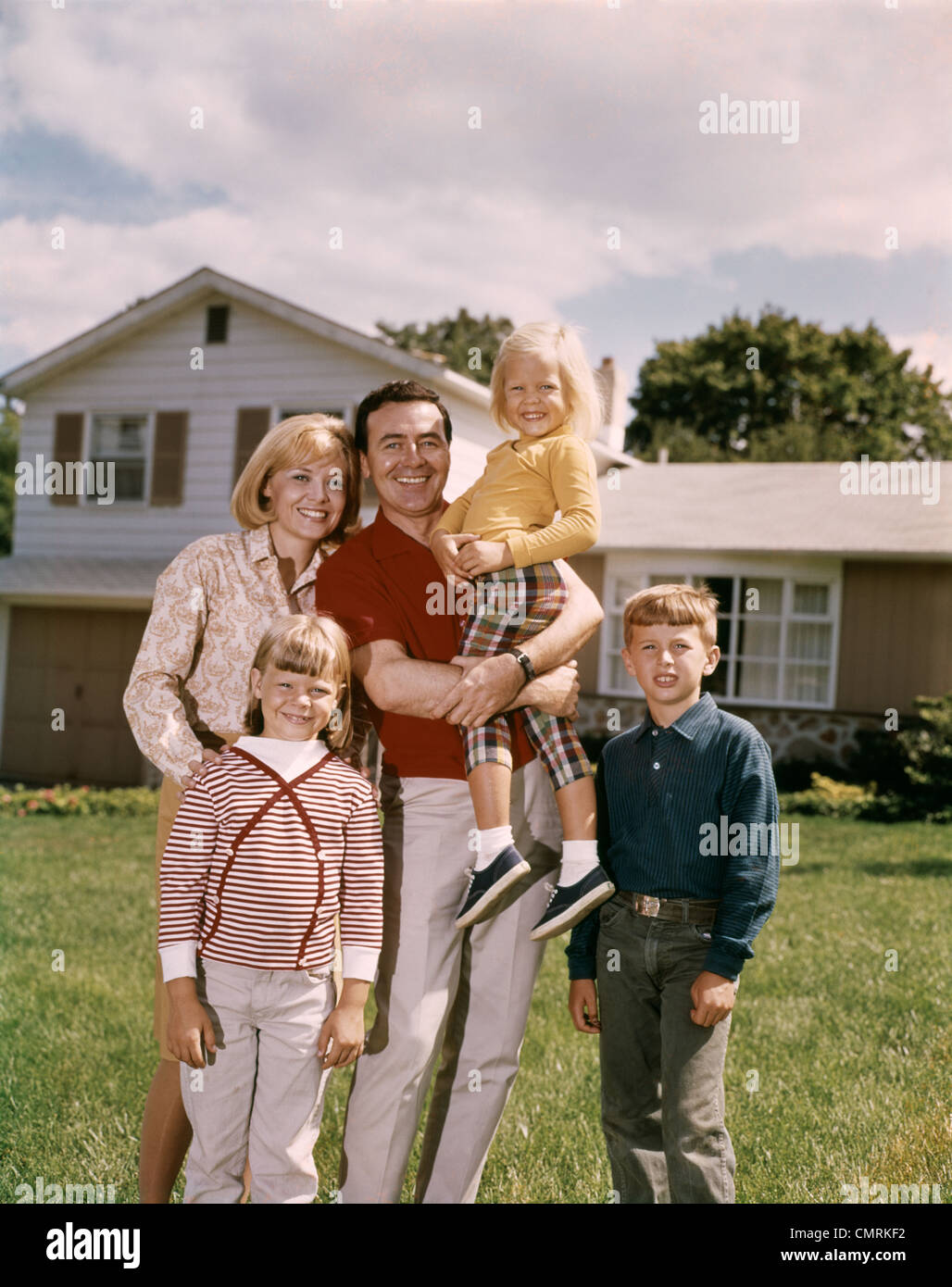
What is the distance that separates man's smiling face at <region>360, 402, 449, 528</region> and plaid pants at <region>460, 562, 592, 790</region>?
0.31 metres

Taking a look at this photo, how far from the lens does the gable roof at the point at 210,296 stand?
13281 millimetres

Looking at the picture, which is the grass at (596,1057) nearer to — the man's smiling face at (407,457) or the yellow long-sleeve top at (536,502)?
the yellow long-sleeve top at (536,502)

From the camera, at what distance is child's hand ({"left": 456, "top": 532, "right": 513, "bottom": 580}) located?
2.90 m

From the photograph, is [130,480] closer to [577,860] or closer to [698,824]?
[577,860]

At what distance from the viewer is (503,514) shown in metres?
3.08

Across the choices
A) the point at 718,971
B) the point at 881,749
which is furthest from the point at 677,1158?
the point at 881,749

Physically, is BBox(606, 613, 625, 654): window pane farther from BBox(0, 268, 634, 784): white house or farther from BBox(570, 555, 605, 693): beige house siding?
BBox(0, 268, 634, 784): white house

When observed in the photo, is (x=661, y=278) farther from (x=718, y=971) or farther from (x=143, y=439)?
(x=718, y=971)

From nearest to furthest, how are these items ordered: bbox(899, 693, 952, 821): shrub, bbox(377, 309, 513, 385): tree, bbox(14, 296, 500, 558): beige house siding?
1. bbox(899, 693, 952, 821): shrub
2. bbox(14, 296, 500, 558): beige house siding
3. bbox(377, 309, 513, 385): tree

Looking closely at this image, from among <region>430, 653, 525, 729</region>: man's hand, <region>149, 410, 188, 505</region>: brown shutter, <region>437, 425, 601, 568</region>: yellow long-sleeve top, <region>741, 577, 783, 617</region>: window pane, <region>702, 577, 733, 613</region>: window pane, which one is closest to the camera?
<region>430, 653, 525, 729</region>: man's hand

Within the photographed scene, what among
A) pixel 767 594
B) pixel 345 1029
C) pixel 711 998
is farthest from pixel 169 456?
pixel 711 998

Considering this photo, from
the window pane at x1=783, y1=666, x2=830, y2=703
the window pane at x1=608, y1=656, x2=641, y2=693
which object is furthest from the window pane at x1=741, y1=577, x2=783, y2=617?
the window pane at x1=608, y1=656, x2=641, y2=693

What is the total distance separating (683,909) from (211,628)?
1524 mm

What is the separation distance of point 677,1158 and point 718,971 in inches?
19.1
